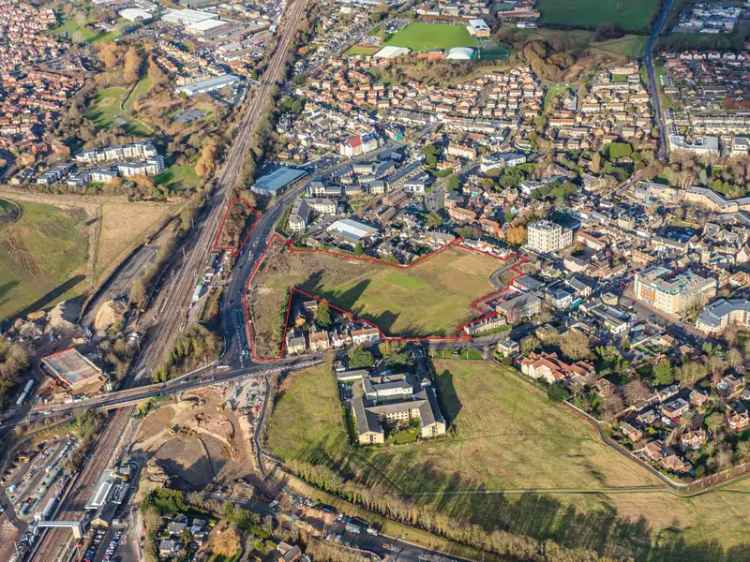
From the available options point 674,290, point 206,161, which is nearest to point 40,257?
point 206,161

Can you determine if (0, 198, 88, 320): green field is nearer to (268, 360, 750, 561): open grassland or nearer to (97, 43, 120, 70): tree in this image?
(268, 360, 750, 561): open grassland

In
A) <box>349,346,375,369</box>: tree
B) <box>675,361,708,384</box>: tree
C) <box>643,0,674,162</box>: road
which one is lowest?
<box>643,0,674,162</box>: road

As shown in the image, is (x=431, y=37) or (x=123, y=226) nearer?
(x=123, y=226)

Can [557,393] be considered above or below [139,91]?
above

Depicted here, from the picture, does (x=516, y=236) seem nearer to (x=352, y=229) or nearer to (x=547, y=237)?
(x=547, y=237)

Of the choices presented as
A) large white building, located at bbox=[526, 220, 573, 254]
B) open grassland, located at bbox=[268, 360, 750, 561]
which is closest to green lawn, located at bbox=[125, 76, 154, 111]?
large white building, located at bbox=[526, 220, 573, 254]

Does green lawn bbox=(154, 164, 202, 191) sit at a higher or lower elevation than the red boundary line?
lower
